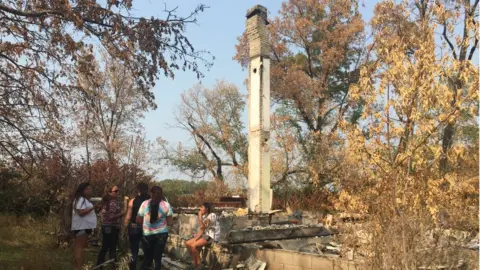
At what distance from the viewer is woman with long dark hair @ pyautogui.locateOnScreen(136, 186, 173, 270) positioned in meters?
7.41

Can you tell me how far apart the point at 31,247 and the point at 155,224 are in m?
A: 4.84

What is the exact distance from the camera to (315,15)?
1059 inches

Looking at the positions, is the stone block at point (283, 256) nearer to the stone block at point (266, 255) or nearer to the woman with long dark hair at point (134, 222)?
the stone block at point (266, 255)

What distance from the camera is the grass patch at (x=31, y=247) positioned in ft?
27.0

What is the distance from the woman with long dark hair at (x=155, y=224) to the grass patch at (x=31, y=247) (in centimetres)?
159

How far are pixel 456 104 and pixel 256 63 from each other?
30.7 ft

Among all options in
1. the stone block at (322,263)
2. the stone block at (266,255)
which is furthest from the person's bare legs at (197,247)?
the stone block at (322,263)

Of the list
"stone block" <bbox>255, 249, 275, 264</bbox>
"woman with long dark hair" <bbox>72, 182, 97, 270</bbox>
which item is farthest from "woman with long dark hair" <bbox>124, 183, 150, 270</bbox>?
"stone block" <bbox>255, 249, 275, 264</bbox>

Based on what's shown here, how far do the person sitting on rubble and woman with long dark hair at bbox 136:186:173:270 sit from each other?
1283mm

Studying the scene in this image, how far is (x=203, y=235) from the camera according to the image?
8883 millimetres

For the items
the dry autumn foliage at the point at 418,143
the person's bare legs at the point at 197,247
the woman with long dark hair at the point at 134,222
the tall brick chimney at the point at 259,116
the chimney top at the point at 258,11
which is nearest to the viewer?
the dry autumn foliage at the point at 418,143

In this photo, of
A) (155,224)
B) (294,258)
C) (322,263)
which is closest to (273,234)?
A: (294,258)

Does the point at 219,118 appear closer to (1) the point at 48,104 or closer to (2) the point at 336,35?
(2) the point at 336,35

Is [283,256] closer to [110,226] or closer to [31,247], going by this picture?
[110,226]
